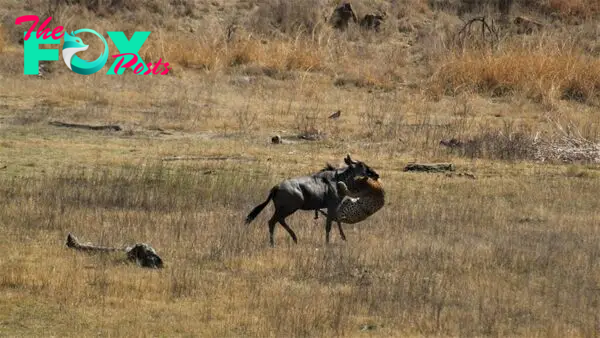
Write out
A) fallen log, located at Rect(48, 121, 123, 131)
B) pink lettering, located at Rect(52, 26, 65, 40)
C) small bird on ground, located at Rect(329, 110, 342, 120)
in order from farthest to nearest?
pink lettering, located at Rect(52, 26, 65, 40) → small bird on ground, located at Rect(329, 110, 342, 120) → fallen log, located at Rect(48, 121, 123, 131)

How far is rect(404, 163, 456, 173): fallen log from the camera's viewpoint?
18.0 metres

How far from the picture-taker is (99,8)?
34906mm

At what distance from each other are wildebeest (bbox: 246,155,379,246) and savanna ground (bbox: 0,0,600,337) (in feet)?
1.11

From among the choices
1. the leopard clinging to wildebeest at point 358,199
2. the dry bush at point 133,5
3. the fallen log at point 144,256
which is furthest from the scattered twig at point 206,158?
the dry bush at point 133,5

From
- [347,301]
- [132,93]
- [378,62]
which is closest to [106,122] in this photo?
[132,93]

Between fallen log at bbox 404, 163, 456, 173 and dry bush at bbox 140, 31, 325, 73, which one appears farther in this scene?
dry bush at bbox 140, 31, 325, 73

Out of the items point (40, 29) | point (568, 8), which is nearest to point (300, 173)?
point (40, 29)

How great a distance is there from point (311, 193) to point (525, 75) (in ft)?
52.5

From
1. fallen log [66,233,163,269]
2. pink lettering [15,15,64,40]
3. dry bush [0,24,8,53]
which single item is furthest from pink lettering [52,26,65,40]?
fallen log [66,233,163,269]

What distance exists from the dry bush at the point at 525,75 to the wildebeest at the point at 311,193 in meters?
14.7

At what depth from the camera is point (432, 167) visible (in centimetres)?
1800

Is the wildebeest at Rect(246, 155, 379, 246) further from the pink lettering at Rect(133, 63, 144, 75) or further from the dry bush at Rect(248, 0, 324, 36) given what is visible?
the dry bush at Rect(248, 0, 324, 36)

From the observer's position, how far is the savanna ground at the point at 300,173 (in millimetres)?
9812

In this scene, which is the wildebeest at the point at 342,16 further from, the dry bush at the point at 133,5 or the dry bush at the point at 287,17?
the dry bush at the point at 133,5
